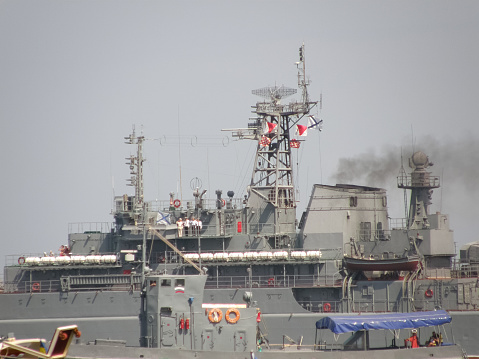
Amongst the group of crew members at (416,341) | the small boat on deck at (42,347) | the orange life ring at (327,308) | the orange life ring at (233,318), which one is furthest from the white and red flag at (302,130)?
the small boat on deck at (42,347)

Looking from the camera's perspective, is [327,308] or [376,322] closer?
[376,322]

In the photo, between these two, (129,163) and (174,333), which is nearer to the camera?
(174,333)

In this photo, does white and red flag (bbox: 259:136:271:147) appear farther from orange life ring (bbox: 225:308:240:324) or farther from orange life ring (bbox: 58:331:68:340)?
orange life ring (bbox: 58:331:68:340)

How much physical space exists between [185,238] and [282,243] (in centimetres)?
515

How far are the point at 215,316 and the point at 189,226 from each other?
13690 mm

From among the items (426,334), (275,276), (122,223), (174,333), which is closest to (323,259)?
(275,276)

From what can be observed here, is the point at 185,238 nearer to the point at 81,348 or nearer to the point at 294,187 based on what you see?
the point at 294,187

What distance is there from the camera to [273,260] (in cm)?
4928

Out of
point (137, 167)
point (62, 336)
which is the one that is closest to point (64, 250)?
point (137, 167)

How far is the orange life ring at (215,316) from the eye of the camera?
37469 mm

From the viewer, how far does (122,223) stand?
52.2m

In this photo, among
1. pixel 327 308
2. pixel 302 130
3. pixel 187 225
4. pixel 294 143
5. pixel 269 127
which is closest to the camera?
pixel 327 308

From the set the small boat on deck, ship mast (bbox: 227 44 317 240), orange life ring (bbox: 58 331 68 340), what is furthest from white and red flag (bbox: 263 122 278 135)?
orange life ring (bbox: 58 331 68 340)

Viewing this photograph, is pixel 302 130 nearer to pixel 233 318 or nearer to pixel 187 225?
pixel 187 225
